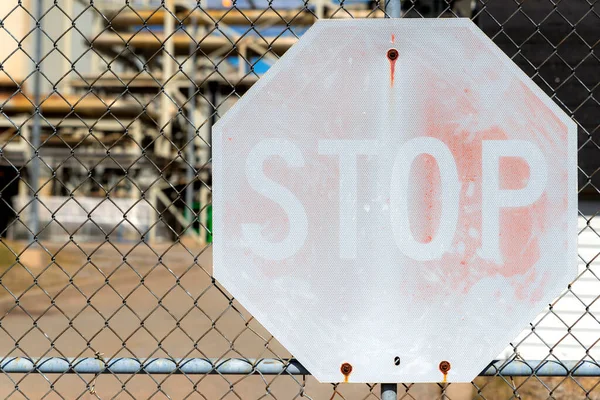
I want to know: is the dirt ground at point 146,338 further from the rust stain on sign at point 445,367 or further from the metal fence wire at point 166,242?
the rust stain on sign at point 445,367

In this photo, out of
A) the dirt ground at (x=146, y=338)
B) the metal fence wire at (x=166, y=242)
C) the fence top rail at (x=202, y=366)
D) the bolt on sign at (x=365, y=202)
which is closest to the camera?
the bolt on sign at (x=365, y=202)

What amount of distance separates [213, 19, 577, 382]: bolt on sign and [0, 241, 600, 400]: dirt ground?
0.32m

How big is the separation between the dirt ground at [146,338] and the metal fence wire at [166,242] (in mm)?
26

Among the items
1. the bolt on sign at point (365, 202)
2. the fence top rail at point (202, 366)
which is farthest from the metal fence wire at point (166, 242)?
the bolt on sign at point (365, 202)

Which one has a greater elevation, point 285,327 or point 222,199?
point 222,199

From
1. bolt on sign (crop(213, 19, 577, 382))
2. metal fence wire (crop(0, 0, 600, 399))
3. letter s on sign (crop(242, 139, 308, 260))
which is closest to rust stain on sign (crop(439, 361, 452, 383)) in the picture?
bolt on sign (crop(213, 19, 577, 382))

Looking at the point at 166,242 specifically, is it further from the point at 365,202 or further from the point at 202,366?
the point at 365,202

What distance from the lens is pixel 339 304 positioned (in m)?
1.71

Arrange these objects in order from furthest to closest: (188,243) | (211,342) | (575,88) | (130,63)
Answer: (130,63) → (188,243) → (211,342) → (575,88)

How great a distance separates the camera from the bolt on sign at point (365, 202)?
1703 millimetres

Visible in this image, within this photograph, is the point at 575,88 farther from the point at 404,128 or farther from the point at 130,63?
the point at 130,63

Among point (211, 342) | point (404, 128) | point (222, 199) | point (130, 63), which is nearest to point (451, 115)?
point (404, 128)

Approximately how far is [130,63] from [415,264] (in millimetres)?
25730

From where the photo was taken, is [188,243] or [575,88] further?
[188,243]
